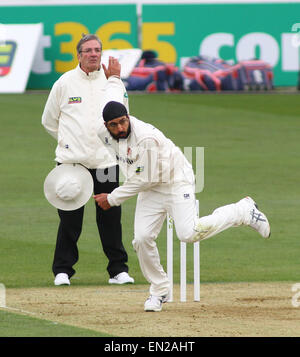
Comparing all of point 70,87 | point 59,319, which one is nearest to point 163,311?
point 59,319

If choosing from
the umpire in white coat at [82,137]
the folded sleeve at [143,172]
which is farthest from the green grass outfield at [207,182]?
the folded sleeve at [143,172]

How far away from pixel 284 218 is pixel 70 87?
4779mm

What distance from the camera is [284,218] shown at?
43.9 ft

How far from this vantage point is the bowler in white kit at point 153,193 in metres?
8.06

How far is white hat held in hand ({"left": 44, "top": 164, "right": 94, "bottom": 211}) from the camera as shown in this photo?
927cm

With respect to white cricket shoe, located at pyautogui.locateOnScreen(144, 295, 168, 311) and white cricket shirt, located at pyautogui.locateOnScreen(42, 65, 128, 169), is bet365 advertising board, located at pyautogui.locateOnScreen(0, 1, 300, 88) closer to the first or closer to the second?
white cricket shirt, located at pyautogui.locateOnScreen(42, 65, 128, 169)

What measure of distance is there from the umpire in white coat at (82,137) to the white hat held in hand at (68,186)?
0.11 m

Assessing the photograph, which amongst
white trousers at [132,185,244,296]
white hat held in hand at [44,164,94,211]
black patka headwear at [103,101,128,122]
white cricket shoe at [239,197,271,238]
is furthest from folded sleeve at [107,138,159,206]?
white hat held in hand at [44,164,94,211]

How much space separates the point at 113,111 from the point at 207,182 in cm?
862

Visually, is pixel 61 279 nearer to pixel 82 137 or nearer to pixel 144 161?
pixel 82 137

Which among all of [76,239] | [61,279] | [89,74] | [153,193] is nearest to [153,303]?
[153,193]

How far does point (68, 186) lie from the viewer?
9266 millimetres

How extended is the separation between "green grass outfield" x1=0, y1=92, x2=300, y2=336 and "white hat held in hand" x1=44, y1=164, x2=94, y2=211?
0.90m

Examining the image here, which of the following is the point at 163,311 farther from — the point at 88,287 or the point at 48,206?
the point at 48,206
